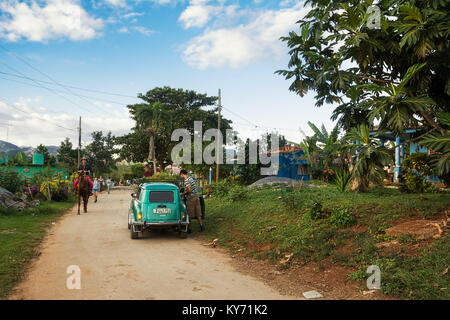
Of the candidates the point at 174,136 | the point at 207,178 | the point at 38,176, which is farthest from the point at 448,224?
the point at 174,136

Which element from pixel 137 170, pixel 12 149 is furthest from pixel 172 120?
pixel 12 149

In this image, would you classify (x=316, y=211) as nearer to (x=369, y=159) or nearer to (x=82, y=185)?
(x=369, y=159)

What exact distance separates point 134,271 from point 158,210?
3373mm

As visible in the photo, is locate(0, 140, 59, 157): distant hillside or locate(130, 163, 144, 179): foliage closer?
locate(0, 140, 59, 157): distant hillside

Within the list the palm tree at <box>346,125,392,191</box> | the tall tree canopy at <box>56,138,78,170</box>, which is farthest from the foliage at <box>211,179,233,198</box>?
the tall tree canopy at <box>56,138,78,170</box>

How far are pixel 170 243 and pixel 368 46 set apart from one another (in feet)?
22.7

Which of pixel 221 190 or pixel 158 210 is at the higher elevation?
pixel 221 190

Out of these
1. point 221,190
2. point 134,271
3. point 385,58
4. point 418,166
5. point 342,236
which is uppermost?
point 385,58

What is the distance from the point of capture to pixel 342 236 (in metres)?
7.74

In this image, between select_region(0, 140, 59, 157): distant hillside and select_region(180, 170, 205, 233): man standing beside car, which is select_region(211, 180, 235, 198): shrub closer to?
select_region(180, 170, 205, 233): man standing beside car

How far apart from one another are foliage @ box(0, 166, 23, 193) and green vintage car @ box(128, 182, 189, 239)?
10191mm

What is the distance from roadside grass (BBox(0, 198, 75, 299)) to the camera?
6114 mm
